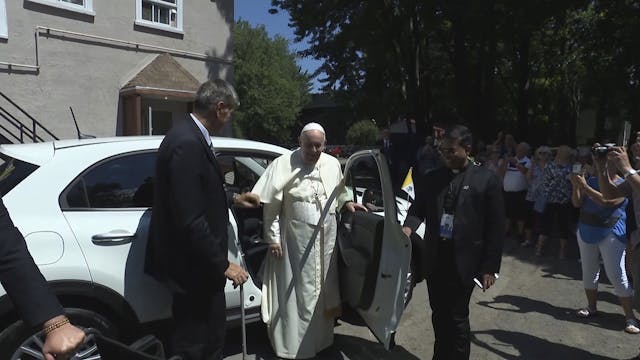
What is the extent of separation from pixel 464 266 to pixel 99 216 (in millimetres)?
2355

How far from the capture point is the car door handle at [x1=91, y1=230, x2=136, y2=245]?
300cm

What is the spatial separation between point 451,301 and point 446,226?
512 millimetres

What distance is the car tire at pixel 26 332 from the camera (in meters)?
2.74

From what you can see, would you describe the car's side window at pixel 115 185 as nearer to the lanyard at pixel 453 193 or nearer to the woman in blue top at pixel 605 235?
the lanyard at pixel 453 193

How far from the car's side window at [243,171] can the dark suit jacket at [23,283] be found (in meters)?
2.82

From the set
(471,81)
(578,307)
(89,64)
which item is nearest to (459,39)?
(471,81)

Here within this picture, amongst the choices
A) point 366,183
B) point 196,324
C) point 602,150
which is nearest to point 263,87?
point 366,183

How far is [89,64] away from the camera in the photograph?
11.5 m

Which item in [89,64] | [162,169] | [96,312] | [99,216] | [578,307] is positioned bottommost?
[578,307]

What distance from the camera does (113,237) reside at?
303 centimetres

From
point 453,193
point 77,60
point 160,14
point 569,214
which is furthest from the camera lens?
point 160,14

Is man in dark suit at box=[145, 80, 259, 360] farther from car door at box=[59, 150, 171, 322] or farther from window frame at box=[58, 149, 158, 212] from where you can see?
window frame at box=[58, 149, 158, 212]

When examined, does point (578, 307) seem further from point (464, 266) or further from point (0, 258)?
point (0, 258)

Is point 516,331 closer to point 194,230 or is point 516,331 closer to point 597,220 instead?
point 597,220
